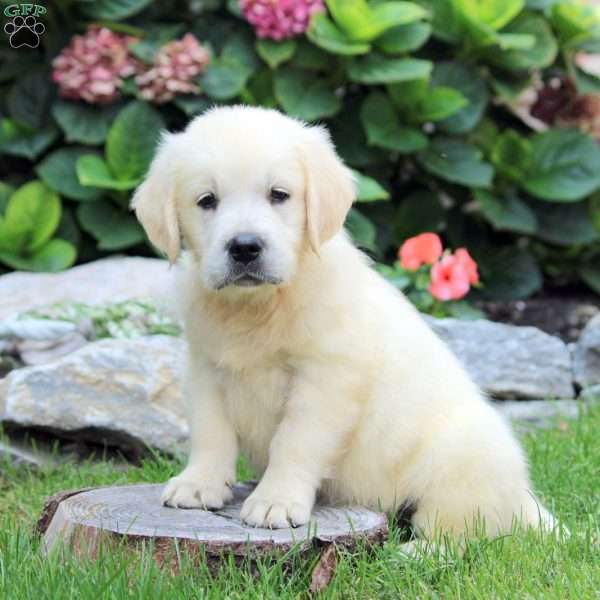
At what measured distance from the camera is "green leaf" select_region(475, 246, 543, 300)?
26.0 feet

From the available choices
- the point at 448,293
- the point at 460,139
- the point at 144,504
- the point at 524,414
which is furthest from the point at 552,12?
the point at 144,504

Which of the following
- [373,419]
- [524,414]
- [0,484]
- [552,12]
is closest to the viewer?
[373,419]

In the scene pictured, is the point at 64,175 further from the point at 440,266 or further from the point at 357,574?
the point at 357,574

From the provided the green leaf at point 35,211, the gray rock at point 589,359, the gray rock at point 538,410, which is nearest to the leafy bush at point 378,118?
the green leaf at point 35,211

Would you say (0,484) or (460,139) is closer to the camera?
(0,484)

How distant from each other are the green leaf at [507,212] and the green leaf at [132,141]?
2226mm

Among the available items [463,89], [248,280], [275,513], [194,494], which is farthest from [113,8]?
[275,513]

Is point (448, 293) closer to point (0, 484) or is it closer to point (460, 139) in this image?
point (460, 139)

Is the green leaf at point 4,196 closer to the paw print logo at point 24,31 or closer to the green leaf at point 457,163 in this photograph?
the paw print logo at point 24,31

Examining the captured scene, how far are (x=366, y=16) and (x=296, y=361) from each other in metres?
4.03

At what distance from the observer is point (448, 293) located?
6.69m

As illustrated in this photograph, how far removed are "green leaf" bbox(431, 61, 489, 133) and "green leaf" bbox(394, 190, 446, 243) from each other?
484 mm

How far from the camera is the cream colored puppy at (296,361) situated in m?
3.72

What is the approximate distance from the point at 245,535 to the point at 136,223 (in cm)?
419
